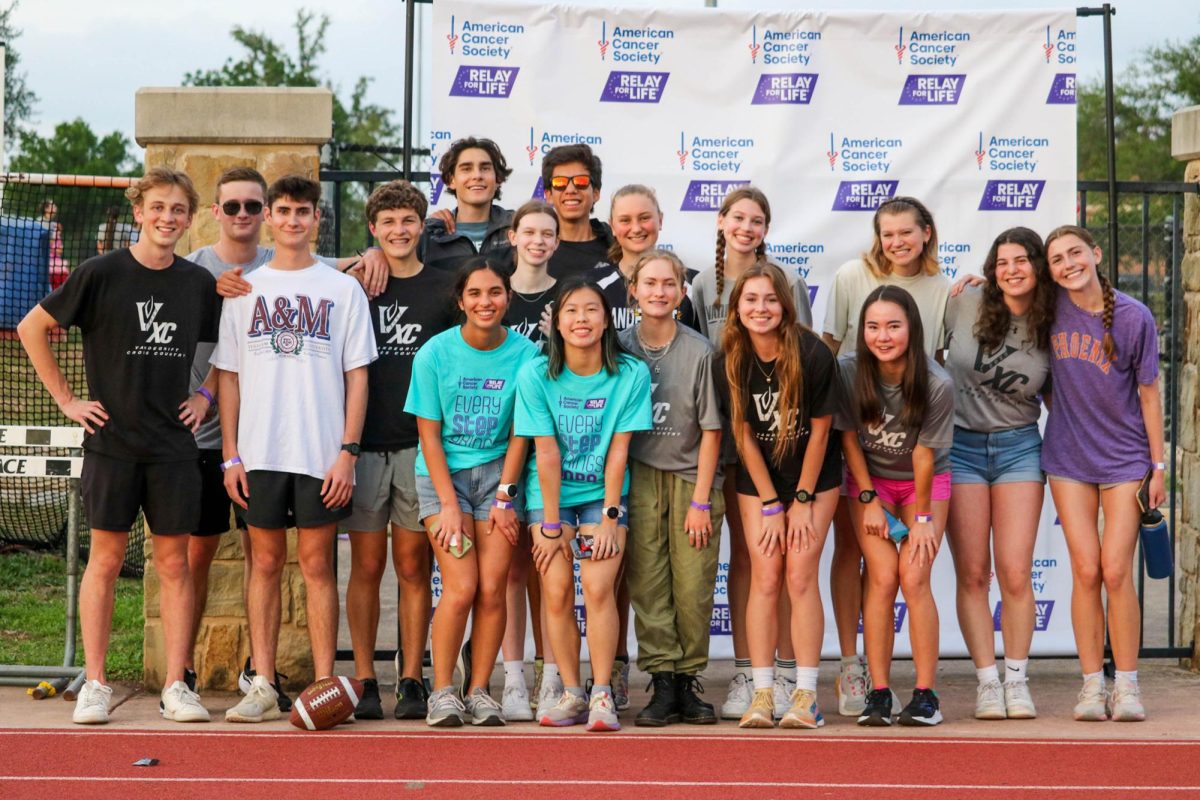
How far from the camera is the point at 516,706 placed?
594 cm

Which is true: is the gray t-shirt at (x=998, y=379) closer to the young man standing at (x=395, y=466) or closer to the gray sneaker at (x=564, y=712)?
the gray sneaker at (x=564, y=712)

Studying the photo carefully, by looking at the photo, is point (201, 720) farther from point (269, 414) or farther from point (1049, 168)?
point (1049, 168)

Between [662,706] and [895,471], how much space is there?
133cm

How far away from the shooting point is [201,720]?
5.86m

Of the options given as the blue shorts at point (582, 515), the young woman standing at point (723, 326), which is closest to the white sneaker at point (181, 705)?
the blue shorts at point (582, 515)

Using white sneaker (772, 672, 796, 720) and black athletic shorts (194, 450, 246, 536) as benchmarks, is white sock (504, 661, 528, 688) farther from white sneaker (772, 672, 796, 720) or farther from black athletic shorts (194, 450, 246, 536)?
black athletic shorts (194, 450, 246, 536)

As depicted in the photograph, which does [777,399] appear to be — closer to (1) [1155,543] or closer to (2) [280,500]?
(1) [1155,543]

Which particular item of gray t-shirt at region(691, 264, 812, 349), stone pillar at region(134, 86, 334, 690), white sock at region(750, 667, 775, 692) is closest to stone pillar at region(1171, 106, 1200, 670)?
gray t-shirt at region(691, 264, 812, 349)

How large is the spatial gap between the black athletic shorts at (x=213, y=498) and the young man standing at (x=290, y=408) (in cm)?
23

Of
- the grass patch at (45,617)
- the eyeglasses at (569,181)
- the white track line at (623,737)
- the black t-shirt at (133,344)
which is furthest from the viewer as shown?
the grass patch at (45,617)

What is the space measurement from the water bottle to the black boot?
2.03 meters

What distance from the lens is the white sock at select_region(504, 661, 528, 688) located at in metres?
5.99

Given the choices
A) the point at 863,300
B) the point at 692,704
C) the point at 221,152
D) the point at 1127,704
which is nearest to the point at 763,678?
the point at 692,704

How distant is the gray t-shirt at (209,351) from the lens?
20.0ft
